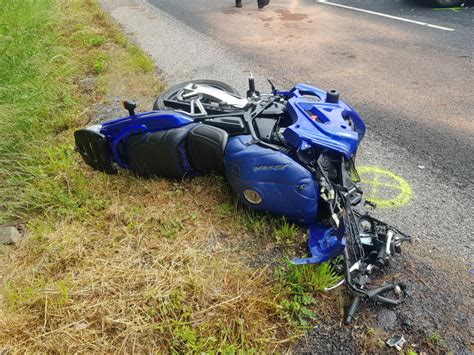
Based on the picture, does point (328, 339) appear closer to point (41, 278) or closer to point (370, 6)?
point (41, 278)

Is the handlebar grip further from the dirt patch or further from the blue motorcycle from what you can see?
the dirt patch

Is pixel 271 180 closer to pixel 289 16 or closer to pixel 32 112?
pixel 32 112

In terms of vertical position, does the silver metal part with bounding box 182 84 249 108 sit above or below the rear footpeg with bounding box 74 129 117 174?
above

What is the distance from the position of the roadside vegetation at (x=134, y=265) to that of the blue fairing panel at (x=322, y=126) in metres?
0.64

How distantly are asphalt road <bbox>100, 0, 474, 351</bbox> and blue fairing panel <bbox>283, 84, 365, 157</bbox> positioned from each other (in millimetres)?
794

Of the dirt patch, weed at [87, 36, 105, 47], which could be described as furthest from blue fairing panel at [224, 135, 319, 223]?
the dirt patch

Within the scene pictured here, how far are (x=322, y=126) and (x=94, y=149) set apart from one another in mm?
1873

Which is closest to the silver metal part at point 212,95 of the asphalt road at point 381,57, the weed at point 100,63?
the asphalt road at point 381,57

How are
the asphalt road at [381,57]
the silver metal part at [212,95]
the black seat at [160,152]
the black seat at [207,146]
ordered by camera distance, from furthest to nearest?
1. the asphalt road at [381,57]
2. the silver metal part at [212,95]
3. the black seat at [160,152]
4. the black seat at [207,146]

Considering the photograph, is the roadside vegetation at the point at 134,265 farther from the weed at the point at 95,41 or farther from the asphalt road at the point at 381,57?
the weed at the point at 95,41

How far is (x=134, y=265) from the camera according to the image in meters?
2.58

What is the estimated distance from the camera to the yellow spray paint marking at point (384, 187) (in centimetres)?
307

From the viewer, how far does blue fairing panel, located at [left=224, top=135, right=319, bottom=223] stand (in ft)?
7.91

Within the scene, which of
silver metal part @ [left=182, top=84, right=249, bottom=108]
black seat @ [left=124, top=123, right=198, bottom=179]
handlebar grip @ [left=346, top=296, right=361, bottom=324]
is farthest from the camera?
silver metal part @ [left=182, top=84, right=249, bottom=108]
